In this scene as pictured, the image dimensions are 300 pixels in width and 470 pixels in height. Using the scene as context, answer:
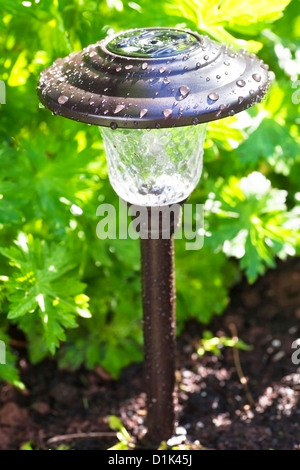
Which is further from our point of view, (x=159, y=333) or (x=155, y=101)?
(x=159, y=333)

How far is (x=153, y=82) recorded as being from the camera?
182 cm

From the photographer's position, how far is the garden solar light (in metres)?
1.76

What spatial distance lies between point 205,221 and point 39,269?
2.68ft

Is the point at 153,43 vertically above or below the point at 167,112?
above

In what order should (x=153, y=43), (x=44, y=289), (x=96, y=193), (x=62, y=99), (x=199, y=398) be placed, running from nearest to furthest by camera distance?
(x=62, y=99)
(x=153, y=43)
(x=44, y=289)
(x=96, y=193)
(x=199, y=398)

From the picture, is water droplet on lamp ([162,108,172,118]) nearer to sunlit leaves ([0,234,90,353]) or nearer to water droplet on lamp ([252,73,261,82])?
water droplet on lamp ([252,73,261,82])

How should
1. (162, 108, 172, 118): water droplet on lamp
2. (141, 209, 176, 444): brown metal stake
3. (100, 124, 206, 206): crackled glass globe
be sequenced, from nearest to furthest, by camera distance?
1. (162, 108, 172, 118): water droplet on lamp
2. (100, 124, 206, 206): crackled glass globe
3. (141, 209, 176, 444): brown metal stake

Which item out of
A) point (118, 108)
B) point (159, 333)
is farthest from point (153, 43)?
point (159, 333)

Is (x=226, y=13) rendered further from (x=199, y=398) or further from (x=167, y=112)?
(x=199, y=398)

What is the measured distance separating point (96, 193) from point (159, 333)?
581 mm

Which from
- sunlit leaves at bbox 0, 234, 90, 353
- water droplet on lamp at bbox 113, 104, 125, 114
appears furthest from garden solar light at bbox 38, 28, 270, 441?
sunlit leaves at bbox 0, 234, 90, 353

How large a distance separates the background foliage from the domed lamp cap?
0.42m

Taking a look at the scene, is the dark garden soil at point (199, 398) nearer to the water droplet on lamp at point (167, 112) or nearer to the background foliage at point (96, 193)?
the background foliage at point (96, 193)

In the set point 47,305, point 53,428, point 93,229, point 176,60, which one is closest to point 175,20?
point 176,60
